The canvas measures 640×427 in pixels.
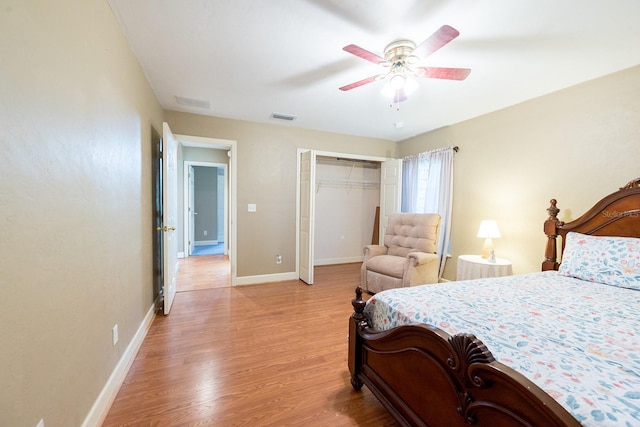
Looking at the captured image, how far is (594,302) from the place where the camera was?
1615mm

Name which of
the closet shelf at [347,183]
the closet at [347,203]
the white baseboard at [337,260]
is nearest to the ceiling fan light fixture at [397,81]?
the closet at [347,203]

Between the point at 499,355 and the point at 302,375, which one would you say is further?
the point at 302,375

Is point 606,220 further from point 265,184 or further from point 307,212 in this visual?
point 265,184

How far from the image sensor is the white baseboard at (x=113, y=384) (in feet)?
4.70

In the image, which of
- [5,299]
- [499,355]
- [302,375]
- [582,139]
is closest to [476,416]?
[499,355]

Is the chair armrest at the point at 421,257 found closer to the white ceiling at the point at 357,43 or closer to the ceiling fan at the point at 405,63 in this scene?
the white ceiling at the point at 357,43

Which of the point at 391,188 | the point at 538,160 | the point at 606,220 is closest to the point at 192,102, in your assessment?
the point at 391,188

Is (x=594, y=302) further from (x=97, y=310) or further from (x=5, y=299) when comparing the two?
(x=97, y=310)

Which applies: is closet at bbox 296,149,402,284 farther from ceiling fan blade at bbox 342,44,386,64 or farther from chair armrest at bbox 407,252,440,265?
ceiling fan blade at bbox 342,44,386,64

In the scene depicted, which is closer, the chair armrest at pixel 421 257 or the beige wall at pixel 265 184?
the chair armrest at pixel 421 257

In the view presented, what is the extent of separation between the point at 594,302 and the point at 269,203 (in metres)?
3.65

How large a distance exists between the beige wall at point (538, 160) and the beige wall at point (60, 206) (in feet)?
13.1

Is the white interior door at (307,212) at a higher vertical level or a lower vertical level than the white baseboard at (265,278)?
higher

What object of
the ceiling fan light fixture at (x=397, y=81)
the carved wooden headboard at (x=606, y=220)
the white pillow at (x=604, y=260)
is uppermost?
the ceiling fan light fixture at (x=397, y=81)
